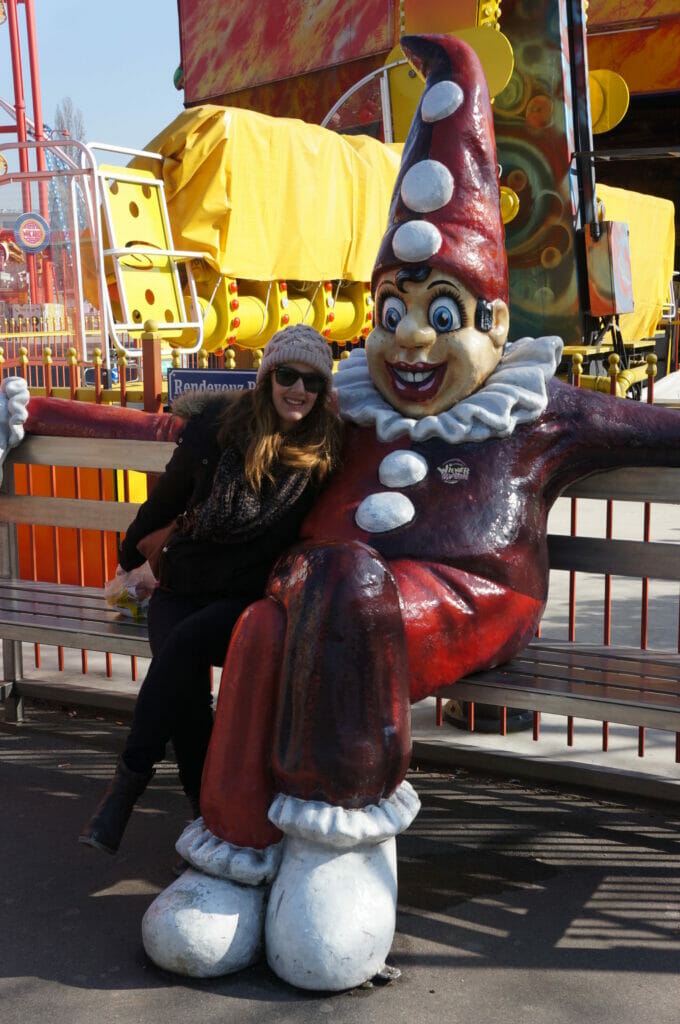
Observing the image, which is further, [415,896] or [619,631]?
[619,631]

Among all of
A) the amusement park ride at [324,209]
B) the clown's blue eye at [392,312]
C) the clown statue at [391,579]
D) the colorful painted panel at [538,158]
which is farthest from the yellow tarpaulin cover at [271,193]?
the clown's blue eye at [392,312]

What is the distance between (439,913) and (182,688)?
2.86 ft

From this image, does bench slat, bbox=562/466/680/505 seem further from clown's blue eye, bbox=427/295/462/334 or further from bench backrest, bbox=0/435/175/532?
bench backrest, bbox=0/435/175/532

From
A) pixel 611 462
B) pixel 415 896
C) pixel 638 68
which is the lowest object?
pixel 415 896

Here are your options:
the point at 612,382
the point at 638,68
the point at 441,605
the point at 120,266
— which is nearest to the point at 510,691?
the point at 441,605

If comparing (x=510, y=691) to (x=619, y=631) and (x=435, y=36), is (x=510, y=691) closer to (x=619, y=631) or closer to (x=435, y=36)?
(x=435, y=36)

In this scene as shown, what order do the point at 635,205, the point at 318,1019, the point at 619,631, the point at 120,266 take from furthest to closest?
1. the point at 635,205
2. the point at 120,266
3. the point at 619,631
4. the point at 318,1019

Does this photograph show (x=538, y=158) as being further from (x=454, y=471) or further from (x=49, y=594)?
(x=454, y=471)

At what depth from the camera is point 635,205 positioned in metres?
12.9

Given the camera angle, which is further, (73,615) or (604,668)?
(73,615)

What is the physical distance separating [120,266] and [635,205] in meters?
7.44

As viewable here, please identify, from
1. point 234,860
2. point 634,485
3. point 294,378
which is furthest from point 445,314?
point 234,860

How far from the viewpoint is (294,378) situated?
2.90 metres

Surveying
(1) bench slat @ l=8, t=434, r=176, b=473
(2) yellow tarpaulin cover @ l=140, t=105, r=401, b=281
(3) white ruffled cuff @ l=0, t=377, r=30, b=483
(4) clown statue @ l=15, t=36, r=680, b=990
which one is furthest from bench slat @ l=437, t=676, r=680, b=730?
(2) yellow tarpaulin cover @ l=140, t=105, r=401, b=281
